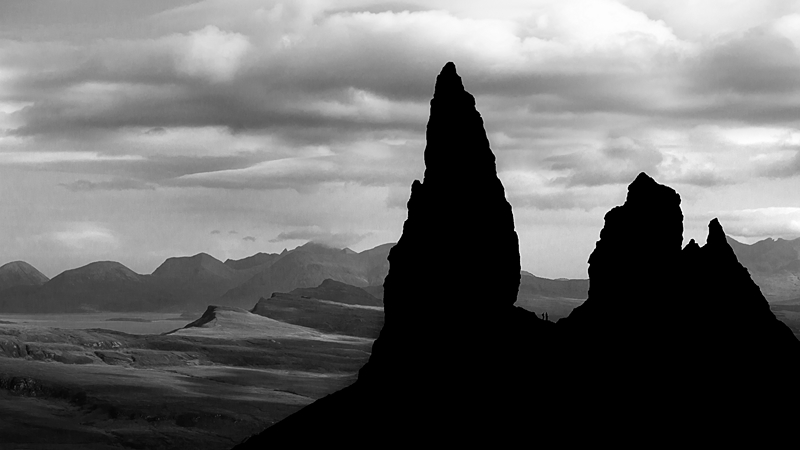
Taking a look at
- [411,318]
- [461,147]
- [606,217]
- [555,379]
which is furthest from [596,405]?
[461,147]

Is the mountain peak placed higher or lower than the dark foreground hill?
higher

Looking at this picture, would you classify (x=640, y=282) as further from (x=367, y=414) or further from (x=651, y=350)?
(x=367, y=414)

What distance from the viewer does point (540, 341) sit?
100m

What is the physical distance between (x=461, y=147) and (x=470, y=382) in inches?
1057

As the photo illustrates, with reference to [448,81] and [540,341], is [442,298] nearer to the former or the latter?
[540,341]

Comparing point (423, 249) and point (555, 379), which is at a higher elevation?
point (423, 249)

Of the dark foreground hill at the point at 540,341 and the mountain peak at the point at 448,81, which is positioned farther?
the mountain peak at the point at 448,81

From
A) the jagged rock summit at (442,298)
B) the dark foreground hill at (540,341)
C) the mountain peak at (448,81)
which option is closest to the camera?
the dark foreground hill at (540,341)

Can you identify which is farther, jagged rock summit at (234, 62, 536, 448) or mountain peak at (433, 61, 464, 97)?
mountain peak at (433, 61, 464, 97)

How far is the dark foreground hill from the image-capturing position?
89562 mm

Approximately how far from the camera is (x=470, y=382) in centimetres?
10112

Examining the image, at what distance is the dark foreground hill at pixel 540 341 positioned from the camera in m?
89.6

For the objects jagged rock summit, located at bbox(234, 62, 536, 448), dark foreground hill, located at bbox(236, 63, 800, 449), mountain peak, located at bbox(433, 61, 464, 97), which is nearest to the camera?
dark foreground hill, located at bbox(236, 63, 800, 449)

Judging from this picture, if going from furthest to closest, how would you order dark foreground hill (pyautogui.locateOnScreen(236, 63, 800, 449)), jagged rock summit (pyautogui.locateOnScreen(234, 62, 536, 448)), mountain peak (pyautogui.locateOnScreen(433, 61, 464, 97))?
mountain peak (pyautogui.locateOnScreen(433, 61, 464, 97)) < jagged rock summit (pyautogui.locateOnScreen(234, 62, 536, 448)) < dark foreground hill (pyautogui.locateOnScreen(236, 63, 800, 449))
